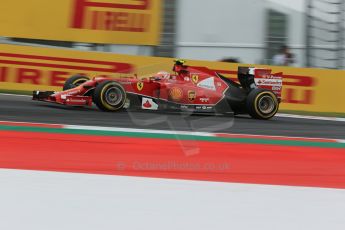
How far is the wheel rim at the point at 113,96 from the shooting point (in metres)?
7.57

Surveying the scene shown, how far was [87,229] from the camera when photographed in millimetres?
2799

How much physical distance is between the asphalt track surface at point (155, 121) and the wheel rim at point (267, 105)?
18 cm

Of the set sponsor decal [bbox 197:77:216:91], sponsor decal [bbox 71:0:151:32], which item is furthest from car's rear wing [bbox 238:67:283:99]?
sponsor decal [bbox 71:0:151:32]

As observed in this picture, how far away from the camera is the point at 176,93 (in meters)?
7.82

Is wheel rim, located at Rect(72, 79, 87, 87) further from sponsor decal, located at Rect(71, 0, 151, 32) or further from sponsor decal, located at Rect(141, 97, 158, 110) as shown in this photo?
sponsor decal, located at Rect(71, 0, 151, 32)

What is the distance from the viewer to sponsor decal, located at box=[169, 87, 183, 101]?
25.6ft

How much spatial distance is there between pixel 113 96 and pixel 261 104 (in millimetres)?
2433

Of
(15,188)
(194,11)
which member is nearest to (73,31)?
(194,11)

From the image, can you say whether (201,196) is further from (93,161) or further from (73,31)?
(73,31)

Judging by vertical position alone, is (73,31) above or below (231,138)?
above

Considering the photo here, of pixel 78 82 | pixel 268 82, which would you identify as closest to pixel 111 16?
pixel 78 82

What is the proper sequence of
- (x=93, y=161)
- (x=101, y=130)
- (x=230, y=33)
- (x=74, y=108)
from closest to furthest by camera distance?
1. (x=93, y=161)
2. (x=101, y=130)
3. (x=74, y=108)
4. (x=230, y=33)

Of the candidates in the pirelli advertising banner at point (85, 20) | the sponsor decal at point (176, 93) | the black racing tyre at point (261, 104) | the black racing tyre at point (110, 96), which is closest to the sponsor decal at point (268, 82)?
the black racing tyre at point (261, 104)

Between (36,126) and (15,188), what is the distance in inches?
124
